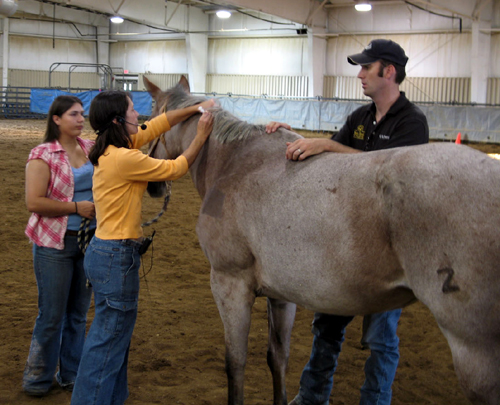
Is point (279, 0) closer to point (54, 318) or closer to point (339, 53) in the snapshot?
point (339, 53)

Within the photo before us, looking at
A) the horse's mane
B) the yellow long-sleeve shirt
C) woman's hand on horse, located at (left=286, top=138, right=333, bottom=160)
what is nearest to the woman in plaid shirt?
the yellow long-sleeve shirt

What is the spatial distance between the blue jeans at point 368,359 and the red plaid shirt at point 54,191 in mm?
1712

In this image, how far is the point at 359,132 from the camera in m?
3.11

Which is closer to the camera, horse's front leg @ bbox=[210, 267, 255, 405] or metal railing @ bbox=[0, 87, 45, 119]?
horse's front leg @ bbox=[210, 267, 255, 405]

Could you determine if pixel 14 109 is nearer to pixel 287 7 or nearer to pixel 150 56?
pixel 150 56

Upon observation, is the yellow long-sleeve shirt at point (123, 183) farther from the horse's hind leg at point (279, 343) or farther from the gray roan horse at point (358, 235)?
the horse's hind leg at point (279, 343)

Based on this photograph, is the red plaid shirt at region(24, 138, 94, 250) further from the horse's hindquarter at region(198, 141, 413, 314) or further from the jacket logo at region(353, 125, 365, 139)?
the jacket logo at region(353, 125, 365, 139)

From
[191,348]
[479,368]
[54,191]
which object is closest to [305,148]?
[479,368]

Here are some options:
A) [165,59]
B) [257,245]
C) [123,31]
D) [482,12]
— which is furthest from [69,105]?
[123,31]

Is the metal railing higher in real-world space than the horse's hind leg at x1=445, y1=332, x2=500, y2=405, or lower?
higher

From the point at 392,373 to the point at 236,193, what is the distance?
1.38m

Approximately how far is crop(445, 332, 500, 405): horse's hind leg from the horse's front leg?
3.80ft

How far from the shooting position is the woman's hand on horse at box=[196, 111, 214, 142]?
3093 millimetres

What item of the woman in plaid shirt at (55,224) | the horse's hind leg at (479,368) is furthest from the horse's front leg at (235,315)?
the horse's hind leg at (479,368)
